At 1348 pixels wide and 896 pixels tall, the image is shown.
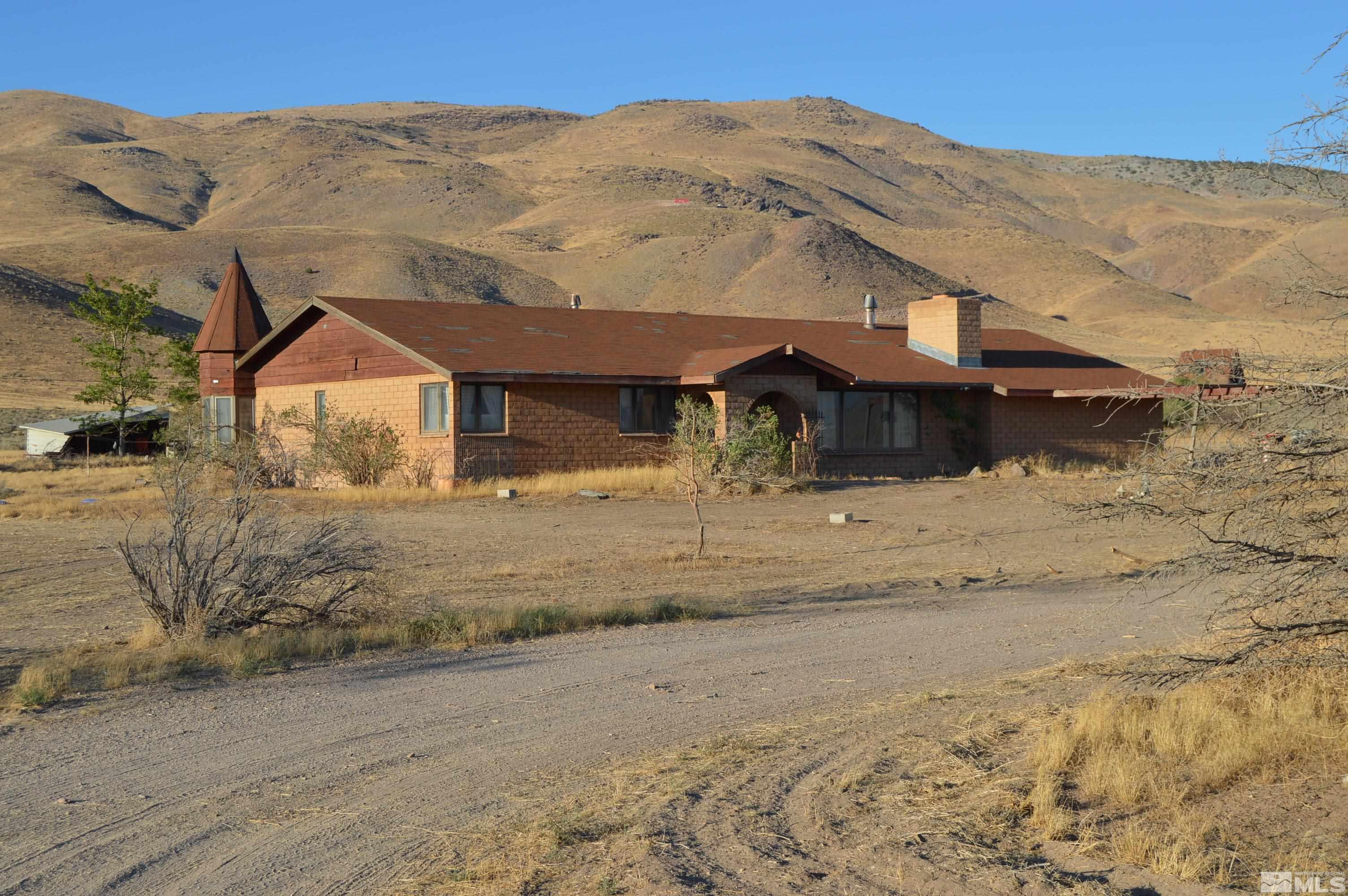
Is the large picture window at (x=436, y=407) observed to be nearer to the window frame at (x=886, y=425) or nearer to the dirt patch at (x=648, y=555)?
the dirt patch at (x=648, y=555)

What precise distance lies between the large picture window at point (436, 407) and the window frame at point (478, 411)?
30 centimetres

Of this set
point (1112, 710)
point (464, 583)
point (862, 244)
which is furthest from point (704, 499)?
point (862, 244)

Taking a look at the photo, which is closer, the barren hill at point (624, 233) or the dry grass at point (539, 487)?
the dry grass at point (539, 487)

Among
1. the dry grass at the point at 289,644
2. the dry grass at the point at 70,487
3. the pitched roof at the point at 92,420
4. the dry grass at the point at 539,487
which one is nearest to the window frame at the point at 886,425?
the dry grass at the point at 539,487

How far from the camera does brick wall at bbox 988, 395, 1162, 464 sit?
33.8 metres

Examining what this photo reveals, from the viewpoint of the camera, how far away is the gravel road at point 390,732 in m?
5.71

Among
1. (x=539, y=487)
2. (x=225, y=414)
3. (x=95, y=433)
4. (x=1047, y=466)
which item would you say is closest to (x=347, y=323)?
(x=225, y=414)

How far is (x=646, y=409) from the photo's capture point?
29.8 meters

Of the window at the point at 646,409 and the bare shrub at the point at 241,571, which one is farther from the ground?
the window at the point at 646,409

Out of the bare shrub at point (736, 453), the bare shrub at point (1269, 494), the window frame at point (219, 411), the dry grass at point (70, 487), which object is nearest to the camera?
the bare shrub at point (1269, 494)

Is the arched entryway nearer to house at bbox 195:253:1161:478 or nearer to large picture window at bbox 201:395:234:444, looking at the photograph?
house at bbox 195:253:1161:478

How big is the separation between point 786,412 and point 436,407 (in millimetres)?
8354

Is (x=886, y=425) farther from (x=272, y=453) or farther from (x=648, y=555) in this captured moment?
(x=648, y=555)

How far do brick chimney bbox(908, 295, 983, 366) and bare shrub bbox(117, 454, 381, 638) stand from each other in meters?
25.6
